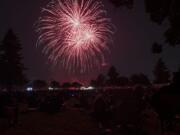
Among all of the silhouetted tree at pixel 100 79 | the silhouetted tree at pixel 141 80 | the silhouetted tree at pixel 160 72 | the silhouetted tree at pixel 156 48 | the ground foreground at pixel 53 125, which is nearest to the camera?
the silhouetted tree at pixel 156 48

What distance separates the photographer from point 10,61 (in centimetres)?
6719

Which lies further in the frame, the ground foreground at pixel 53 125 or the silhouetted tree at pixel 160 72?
the silhouetted tree at pixel 160 72

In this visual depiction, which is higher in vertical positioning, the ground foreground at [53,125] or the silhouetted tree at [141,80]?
the silhouetted tree at [141,80]

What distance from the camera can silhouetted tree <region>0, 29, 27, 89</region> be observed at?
66.2m

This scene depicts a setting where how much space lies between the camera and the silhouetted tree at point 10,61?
66.2 meters

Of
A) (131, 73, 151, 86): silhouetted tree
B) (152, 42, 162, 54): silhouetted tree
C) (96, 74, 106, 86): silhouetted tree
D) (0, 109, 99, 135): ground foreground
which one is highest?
(96, 74, 106, 86): silhouetted tree

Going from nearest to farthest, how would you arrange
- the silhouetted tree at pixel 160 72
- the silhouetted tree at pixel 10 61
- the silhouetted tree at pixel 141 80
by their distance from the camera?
the silhouetted tree at pixel 10 61, the silhouetted tree at pixel 141 80, the silhouetted tree at pixel 160 72

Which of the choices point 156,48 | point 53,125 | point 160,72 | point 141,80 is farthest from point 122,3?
point 160,72

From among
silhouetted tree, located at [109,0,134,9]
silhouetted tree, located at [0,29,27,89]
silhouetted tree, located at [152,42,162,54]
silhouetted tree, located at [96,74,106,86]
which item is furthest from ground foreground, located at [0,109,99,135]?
silhouetted tree, located at [96,74,106,86]

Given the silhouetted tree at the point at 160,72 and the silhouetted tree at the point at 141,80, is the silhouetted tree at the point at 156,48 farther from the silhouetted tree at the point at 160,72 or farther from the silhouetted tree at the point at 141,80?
the silhouetted tree at the point at 160,72

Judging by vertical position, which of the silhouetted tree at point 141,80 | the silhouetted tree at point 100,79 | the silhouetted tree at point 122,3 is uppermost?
the silhouetted tree at point 100,79

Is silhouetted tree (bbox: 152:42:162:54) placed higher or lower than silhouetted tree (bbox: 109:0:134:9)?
lower

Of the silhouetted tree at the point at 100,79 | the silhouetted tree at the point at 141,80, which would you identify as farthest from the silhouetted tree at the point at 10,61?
the silhouetted tree at the point at 100,79

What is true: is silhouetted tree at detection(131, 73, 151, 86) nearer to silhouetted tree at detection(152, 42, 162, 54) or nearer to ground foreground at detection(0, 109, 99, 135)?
ground foreground at detection(0, 109, 99, 135)
